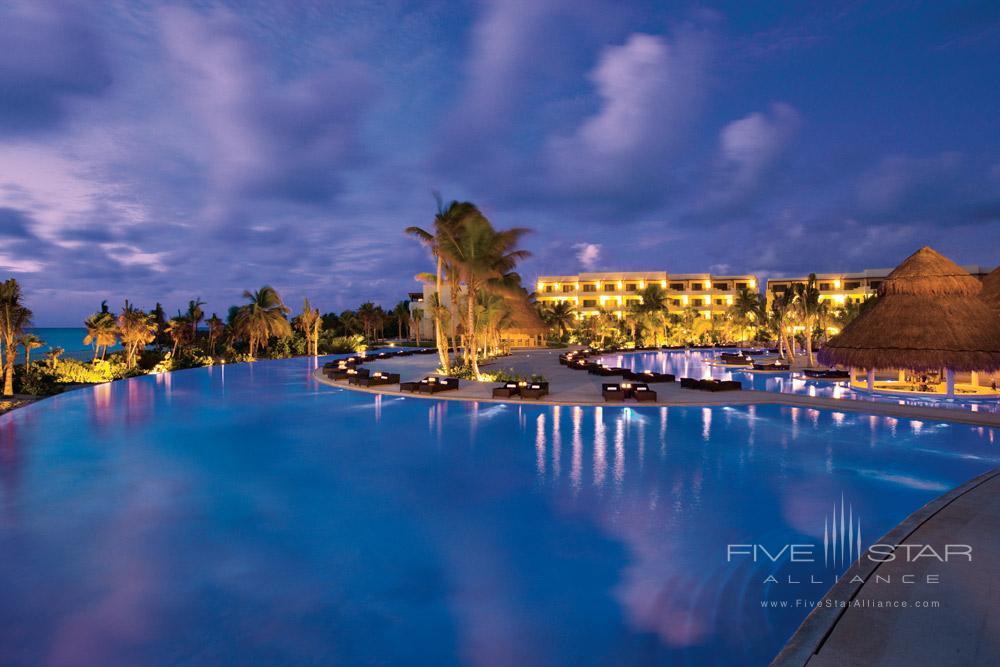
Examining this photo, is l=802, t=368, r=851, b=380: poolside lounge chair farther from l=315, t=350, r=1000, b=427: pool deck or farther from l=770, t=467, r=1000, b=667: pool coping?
l=770, t=467, r=1000, b=667: pool coping

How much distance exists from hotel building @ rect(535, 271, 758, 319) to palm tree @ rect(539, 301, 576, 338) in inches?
732

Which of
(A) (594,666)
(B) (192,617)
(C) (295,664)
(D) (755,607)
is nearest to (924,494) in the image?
(D) (755,607)

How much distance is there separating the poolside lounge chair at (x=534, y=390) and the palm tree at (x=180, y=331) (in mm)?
26977

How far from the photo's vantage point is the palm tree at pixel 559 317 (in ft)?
197

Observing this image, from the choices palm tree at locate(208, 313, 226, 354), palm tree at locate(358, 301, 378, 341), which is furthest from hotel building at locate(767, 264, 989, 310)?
palm tree at locate(208, 313, 226, 354)

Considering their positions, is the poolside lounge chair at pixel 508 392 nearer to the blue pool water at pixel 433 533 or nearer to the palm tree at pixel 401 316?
the blue pool water at pixel 433 533

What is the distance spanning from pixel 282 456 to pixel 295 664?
25.4 ft

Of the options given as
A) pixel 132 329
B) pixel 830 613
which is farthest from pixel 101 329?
pixel 830 613

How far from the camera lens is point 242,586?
5637mm

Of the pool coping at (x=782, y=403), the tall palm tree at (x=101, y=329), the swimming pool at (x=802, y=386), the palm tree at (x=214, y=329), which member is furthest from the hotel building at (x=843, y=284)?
the tall palm tree at (x=101, y=329)

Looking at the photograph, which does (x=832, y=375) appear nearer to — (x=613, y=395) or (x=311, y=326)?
(x=613, y=395)

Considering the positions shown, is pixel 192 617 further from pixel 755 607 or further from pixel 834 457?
pixel 834 457

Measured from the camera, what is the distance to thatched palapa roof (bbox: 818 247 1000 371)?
750 inches

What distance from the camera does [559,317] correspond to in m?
60.4
